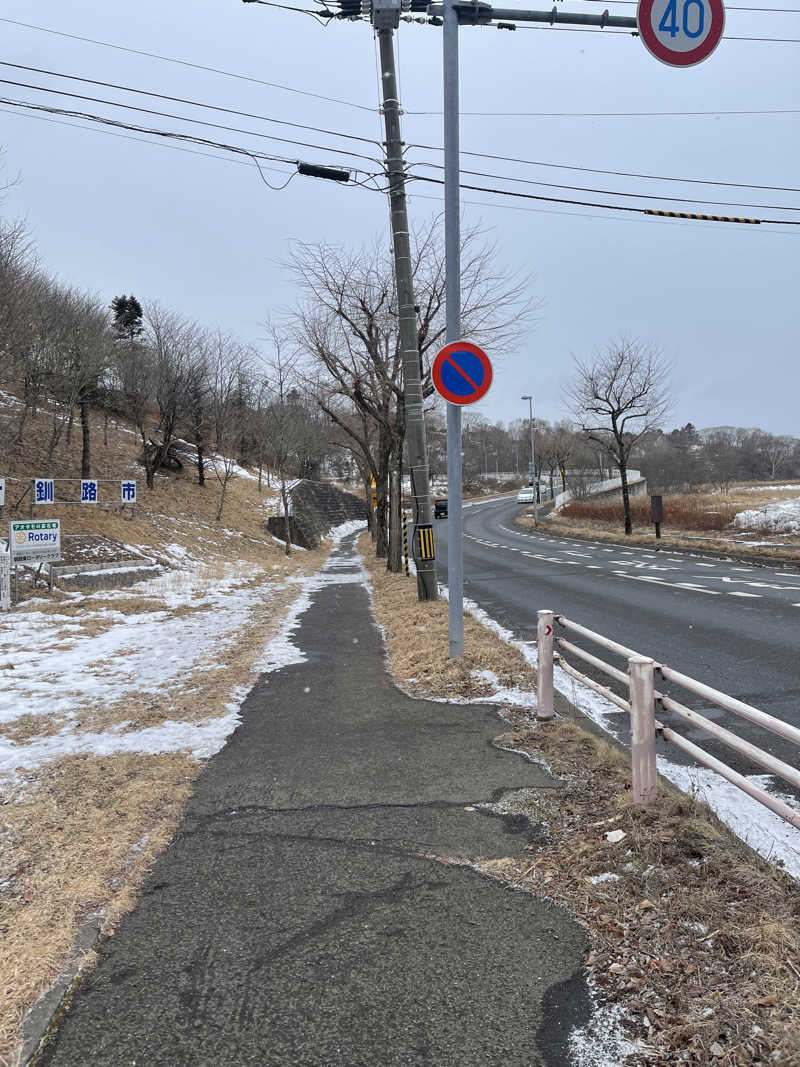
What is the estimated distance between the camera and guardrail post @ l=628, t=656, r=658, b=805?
363cm

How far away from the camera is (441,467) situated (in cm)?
11838

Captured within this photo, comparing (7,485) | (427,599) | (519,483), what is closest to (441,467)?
(519,483)

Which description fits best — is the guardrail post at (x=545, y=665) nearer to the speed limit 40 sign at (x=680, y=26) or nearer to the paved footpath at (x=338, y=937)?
the paved footpath at (x=338, y=937)

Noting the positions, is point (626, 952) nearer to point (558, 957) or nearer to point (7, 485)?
point (558, 957)

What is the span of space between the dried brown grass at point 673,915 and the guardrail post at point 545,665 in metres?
0.95

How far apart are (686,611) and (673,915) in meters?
9.70

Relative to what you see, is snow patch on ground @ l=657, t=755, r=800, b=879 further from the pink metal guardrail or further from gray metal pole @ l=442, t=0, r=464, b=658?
gray metal pole @ l=442, t=0, r=464, b=658

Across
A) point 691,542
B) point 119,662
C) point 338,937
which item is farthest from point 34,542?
point 691,542

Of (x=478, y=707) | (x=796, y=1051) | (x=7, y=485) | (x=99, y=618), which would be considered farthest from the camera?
(x=7, y=485)

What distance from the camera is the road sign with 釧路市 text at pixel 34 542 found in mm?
13586

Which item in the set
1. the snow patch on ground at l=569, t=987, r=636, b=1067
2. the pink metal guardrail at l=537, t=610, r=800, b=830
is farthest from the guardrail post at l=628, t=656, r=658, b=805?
the snow patch on ground at l=569, t=987, r=636, b=1067

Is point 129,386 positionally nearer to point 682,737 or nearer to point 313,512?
point 313,512

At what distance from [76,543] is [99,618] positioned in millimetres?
7171

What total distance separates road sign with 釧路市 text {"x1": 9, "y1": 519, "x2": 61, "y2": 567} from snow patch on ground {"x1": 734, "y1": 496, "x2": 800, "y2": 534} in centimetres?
2485
